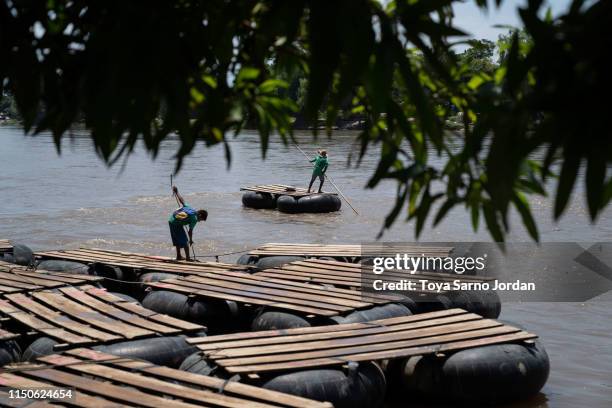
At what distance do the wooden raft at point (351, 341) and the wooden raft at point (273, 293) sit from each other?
2.06ft

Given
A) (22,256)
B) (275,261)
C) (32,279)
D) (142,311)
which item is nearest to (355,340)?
(142,311)

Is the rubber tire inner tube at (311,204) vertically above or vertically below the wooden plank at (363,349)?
below

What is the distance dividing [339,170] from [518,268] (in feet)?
74.8

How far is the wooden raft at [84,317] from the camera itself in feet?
27.9

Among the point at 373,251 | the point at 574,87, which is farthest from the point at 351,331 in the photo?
the point at 574,87

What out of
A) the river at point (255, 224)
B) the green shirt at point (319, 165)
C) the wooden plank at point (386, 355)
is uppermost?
the green shirt at point (319, 165)

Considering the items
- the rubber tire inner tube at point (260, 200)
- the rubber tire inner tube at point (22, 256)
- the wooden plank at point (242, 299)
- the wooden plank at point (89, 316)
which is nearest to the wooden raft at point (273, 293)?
the wooden plank at point (242, 299)

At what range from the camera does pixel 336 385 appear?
752 cm

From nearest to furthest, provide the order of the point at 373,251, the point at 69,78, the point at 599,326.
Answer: the point at 69,78
the point at 599,326
the point at 373,251

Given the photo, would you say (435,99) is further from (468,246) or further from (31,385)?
(468,246)

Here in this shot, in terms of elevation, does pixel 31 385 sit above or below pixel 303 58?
below

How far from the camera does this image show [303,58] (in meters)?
2.90

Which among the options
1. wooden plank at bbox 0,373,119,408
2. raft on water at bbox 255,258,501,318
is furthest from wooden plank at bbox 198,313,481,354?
wooden plank at bbox 0,373,119,408

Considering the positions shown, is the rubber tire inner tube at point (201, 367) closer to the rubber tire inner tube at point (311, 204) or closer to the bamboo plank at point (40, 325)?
the bamboo plank at point (40, 325)
